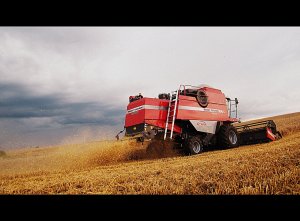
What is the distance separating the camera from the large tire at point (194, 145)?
35.7 ft

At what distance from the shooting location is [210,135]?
12.3 metres

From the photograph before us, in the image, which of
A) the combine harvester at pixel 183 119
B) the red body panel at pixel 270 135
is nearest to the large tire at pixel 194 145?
the combine harvester at pixel 183 119

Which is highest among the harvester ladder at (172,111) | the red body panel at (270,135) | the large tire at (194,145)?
the harvester ladder at (172,111)

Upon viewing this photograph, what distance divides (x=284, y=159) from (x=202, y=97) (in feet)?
20.2

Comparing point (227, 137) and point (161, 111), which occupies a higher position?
point (161, 111)

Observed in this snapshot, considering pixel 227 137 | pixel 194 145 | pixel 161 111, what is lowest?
pixel 194 145

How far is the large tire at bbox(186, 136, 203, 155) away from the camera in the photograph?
10.9 metres

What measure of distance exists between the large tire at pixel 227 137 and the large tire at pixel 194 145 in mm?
1605

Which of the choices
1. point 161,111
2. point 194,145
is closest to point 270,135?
point 194,145

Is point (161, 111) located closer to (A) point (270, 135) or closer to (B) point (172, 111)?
(B) point (172, 111)

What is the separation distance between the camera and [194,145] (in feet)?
36.6

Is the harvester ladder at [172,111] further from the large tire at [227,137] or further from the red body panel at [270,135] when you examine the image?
the red body panel at [270,135]

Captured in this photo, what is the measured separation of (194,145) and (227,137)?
2.21 m

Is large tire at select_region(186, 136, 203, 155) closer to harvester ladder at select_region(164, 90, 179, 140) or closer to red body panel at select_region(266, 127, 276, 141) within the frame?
harvester ladder at select_region(164, 90, 179, 140)
